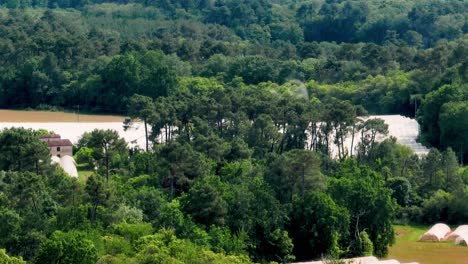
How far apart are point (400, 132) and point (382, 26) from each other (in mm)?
34267

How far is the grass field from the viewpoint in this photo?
3484 cm

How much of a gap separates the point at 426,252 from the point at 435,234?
1542 millimetres

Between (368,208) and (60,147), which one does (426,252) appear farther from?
(60,147)

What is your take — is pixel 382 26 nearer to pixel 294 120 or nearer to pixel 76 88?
pixel 76 88

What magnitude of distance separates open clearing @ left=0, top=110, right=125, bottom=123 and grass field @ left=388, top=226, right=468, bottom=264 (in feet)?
79.7

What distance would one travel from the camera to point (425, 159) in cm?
4231

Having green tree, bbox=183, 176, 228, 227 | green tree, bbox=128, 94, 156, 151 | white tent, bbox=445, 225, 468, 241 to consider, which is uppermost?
green tree, bbox=128, 94, 156, 151

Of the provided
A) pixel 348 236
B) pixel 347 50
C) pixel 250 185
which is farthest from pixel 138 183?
pixel 347 50

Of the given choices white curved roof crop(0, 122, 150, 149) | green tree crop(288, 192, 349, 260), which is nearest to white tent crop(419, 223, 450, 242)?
green tree crop(288, 192, 349, 260)

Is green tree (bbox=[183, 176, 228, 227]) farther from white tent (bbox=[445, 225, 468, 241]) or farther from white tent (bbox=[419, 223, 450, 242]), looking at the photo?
white tent (bbox=[445, 225, 468, 241])

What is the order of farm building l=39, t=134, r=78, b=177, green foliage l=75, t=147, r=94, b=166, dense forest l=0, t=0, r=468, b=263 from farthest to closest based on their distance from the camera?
green foliage l=75, t=147, r=94, b=166, farm building l=39, t=134, r=78, b=177, dense forest l=0, t=0, r=468, b=263

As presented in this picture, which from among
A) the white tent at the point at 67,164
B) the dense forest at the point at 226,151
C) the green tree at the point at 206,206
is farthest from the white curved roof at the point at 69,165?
the green tree at the point at 206,206

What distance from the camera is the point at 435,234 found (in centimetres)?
3712

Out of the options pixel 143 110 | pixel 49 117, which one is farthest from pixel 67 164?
pixel 49 117
